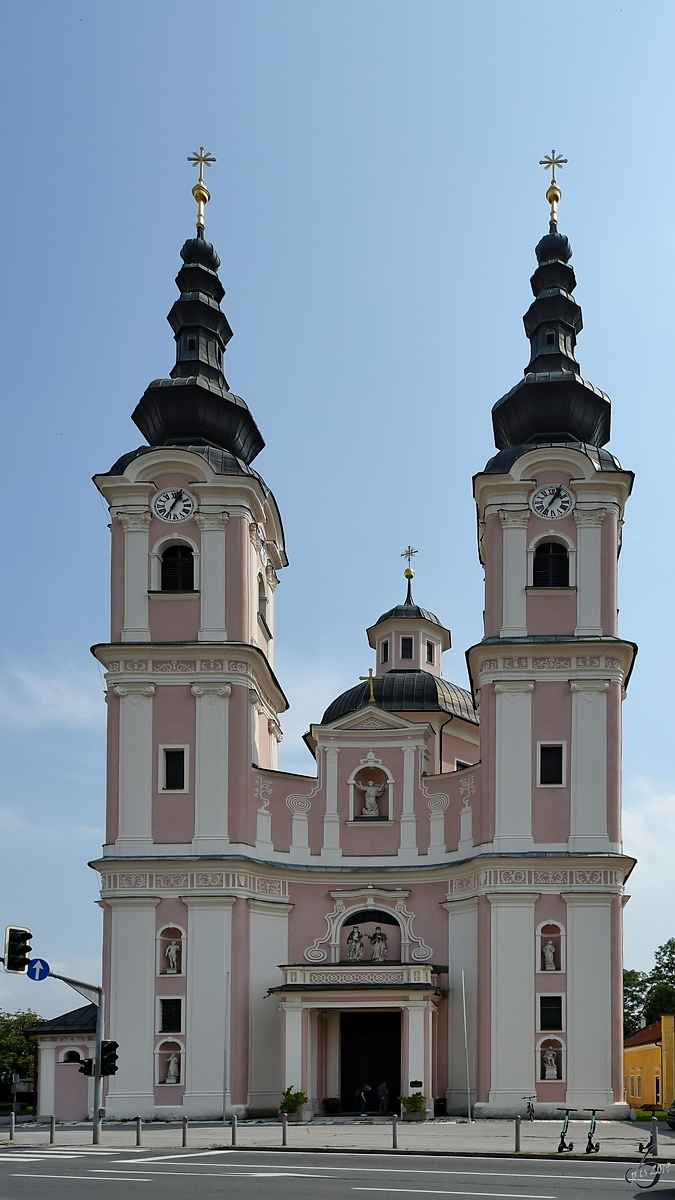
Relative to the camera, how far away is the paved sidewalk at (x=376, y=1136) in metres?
27.8

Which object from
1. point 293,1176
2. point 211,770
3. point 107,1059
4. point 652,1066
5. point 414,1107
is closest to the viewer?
point 293,1176

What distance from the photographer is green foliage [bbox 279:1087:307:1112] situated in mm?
37309

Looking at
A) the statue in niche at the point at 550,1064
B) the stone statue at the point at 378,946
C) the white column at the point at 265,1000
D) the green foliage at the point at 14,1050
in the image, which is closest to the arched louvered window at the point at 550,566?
the stone statue at the point at 378,946

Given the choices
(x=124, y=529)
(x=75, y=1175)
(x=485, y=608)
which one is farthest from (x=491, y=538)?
(x=75, y=1175)

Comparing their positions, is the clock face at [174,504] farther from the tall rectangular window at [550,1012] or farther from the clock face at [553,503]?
the tall rectangular window at [550,1012]

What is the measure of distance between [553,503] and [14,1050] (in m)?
48.1

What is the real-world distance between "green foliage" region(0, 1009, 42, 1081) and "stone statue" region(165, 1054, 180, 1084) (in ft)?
122

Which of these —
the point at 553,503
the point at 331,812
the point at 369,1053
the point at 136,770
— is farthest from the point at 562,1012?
the point at 553,503

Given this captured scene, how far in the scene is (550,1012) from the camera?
3869 centimetres

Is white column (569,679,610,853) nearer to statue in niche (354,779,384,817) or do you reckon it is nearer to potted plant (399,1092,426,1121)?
statue in niche (354,779,384,817)

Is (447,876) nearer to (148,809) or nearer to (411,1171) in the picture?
(148,809)

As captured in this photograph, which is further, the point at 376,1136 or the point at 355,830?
the point at 355,830

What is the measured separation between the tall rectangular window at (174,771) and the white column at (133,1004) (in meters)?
2.99

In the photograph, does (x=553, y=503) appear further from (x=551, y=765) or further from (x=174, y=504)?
(x=174, y=504)
